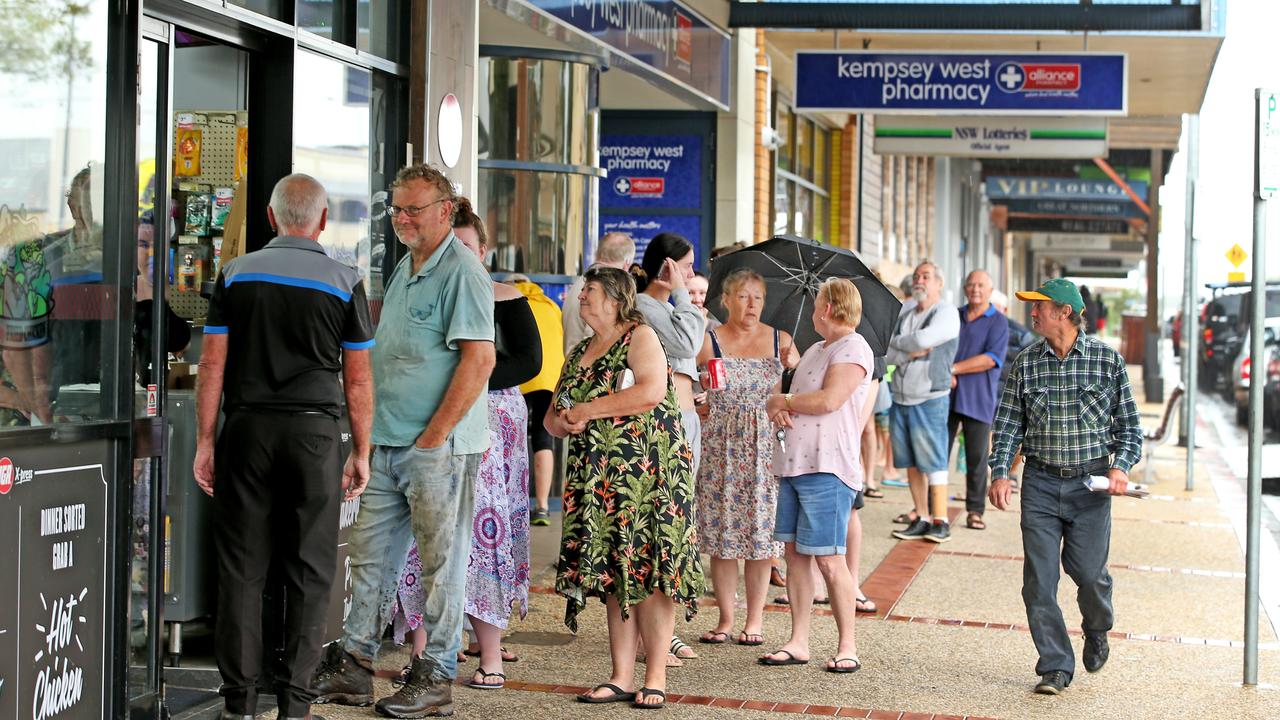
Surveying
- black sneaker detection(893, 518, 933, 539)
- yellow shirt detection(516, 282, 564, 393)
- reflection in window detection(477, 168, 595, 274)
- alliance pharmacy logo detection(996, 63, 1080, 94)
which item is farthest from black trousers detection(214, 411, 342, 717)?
alliance pharmacy logo detection(996, 63, 1080, 94)

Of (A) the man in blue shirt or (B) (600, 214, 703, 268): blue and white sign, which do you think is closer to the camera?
(A) the man in blue shirt

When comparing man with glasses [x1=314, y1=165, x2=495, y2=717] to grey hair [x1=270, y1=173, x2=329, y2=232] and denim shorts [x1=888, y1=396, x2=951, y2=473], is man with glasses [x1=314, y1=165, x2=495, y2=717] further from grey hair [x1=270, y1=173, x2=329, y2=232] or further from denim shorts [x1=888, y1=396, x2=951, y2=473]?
denim shorts [x1=888, y1=396, x2=951, y2=473]

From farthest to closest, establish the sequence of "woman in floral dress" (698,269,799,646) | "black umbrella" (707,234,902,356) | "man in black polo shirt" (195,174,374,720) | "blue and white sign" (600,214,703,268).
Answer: "blue and white sign" (600,214,703,268) < "black umbrella" (707,234,902,356) < "woman in floral dress" (698,269,799,646) < "man in black polo shirt" (195,174,374,720)

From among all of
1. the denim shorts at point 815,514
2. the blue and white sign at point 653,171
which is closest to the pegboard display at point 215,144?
the denim shorts at point 815,514

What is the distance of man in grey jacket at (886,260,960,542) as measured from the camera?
35.4 ft

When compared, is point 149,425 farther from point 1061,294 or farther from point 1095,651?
point 1095,651

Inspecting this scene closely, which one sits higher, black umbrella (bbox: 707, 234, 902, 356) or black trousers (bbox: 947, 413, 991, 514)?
black umbrella (bbox: 707, 234, 902, 356)

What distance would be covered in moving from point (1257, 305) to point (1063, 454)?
1089 millimetres

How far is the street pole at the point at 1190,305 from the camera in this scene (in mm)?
16431

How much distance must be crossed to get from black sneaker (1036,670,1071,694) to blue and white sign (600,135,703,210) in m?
8.53

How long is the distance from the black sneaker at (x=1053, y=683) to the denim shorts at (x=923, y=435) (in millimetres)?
4393

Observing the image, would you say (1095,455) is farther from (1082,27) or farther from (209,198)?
(1082,27)

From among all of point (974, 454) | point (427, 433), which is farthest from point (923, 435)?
point (427, 433)

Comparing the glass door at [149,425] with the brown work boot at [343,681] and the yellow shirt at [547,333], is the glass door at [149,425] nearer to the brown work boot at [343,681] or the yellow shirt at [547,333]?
the brown work boot at [343,681]
